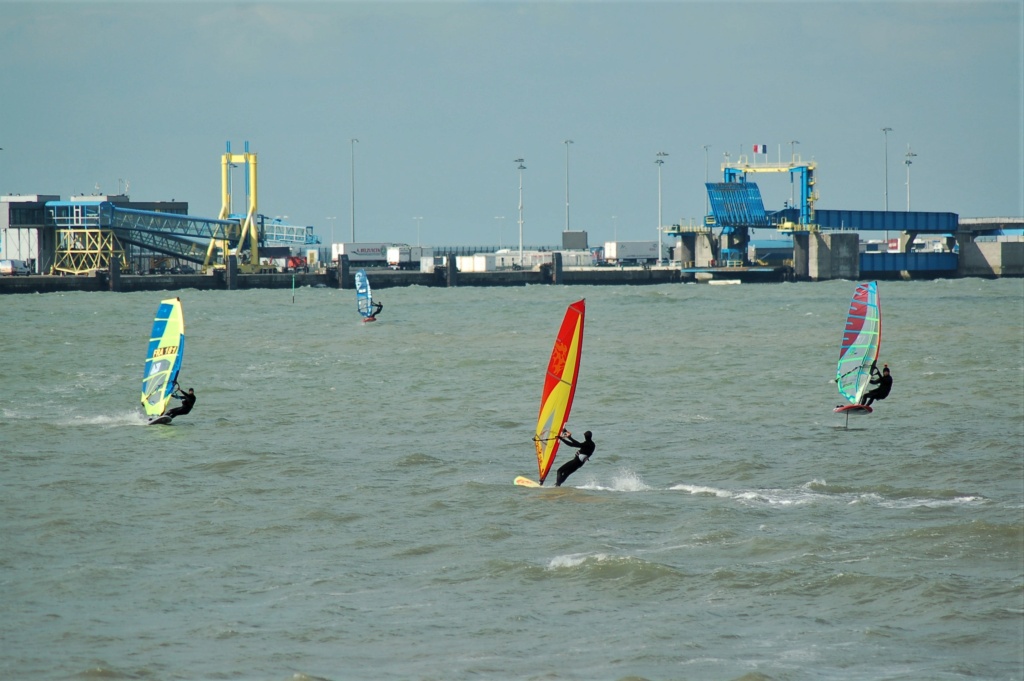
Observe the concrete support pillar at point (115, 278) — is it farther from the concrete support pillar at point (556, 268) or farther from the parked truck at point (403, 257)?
the parked truck at point (403, 257)

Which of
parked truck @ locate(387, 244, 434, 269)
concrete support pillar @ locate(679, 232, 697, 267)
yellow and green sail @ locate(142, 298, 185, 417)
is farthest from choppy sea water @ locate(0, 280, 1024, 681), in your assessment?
parked truck @ locate(387, 244, 434, 269)

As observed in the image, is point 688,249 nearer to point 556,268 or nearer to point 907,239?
point 556,268

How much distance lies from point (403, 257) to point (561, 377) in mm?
120485

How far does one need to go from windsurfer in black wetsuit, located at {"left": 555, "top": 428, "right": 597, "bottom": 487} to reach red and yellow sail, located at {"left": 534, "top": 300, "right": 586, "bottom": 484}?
240 millimetres

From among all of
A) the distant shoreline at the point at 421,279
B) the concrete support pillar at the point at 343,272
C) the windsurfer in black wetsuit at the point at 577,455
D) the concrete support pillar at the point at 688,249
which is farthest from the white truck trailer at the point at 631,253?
the windsurfer in black wetsuit at the point at 577,455

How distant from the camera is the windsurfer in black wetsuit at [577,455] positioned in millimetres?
18531

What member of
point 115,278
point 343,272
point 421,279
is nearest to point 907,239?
point 421,279

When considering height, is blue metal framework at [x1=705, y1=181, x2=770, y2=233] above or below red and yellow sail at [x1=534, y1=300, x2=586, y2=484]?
above

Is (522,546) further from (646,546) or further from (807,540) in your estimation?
(807,540)

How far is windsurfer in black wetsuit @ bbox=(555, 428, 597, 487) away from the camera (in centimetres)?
1853

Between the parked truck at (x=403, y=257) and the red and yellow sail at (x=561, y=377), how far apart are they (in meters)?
119

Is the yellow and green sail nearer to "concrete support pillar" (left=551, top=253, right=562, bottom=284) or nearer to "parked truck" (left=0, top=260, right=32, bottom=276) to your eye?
"parked truck" (left=0, top=260, right=32, bottom=276)

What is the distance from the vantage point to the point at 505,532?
16734mm

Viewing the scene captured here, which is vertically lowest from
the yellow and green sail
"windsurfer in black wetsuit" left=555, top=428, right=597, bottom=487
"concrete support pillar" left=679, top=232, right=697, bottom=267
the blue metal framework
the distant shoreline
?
"windsurfer in black wetsuit" left=555, top=428, right=597, bottom=487
